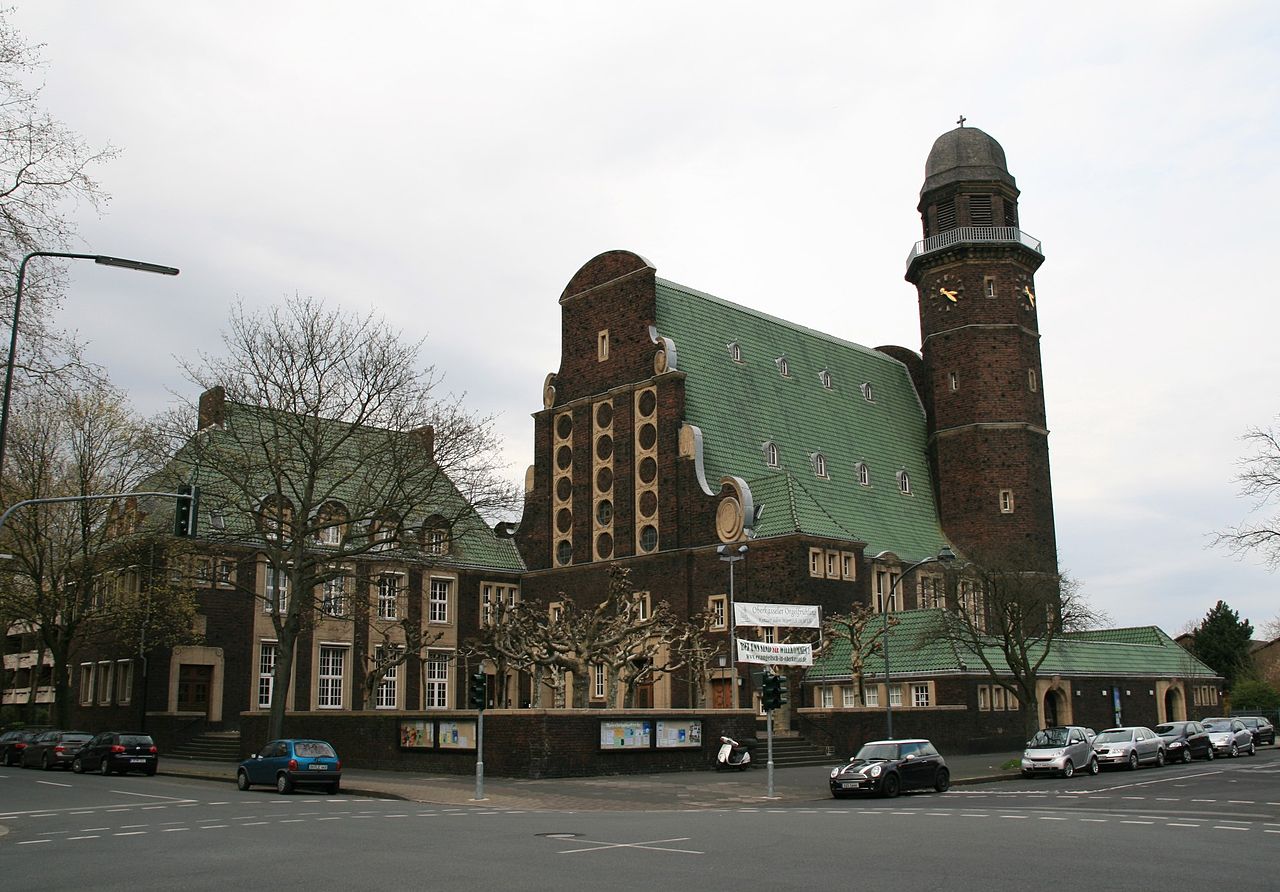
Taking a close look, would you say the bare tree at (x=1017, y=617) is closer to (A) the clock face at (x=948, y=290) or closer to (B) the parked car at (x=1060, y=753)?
(B) the parked car at (x=1060, y=753)

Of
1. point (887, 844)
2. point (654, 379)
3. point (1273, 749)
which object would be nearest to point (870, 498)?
point (654, 379)

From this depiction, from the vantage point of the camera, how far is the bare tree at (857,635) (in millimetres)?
44562

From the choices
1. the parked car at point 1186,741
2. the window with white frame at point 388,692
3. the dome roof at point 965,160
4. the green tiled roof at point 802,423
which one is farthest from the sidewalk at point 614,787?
the dome roof at point 965,160

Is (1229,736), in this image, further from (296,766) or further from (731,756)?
(296,766)

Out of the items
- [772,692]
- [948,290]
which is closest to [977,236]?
[948,290]

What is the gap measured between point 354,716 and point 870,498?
97.0ft

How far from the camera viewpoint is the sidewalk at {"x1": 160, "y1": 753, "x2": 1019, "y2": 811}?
27.6 metres

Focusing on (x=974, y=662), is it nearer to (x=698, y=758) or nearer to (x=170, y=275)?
(x=698, y=758)

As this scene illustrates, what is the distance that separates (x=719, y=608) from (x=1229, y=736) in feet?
67.2

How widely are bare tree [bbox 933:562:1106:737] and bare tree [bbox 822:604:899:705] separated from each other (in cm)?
275

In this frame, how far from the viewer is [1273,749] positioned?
5403 cm

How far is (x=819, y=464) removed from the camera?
58719 mm

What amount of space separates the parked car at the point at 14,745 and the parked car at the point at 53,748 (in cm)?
48

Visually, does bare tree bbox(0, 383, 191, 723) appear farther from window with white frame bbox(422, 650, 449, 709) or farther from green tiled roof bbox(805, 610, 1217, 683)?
green tiled roof bbox(805, 610, 1217, 683)
